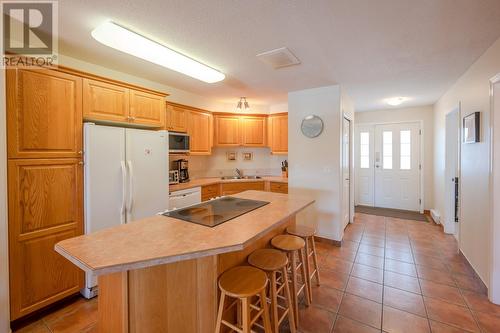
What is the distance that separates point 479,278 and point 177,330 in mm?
3029

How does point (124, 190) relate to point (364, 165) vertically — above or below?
below

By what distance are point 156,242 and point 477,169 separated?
10.6 ft

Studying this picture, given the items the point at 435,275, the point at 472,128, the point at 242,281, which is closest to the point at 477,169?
the point at 472,128

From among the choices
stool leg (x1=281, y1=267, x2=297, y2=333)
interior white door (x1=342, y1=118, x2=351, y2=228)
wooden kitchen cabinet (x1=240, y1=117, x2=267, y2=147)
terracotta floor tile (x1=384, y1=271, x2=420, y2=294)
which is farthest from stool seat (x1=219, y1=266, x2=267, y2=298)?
wooden kitchen cabinet (x1=240, y1=117, x2=267, y2=147)

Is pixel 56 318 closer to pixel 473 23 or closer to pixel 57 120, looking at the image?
pixel 57 120

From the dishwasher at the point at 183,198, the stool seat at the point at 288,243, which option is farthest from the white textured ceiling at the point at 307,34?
the stool seat at the point at 288,243

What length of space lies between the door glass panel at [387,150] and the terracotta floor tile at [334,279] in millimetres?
3789

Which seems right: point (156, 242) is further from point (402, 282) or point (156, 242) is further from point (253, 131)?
point (253, 131)

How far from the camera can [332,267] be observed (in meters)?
2.78

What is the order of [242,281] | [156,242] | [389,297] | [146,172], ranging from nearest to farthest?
1. [156,242]
2. [242,281]
3. [389,297]
4. [146,172]

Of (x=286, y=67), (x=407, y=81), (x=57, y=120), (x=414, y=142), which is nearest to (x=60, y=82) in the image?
(x=57, y=120)

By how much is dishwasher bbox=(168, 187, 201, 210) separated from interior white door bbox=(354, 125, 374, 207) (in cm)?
420

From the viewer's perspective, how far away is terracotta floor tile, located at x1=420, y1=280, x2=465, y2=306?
215cm

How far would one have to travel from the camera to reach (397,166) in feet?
17.4
